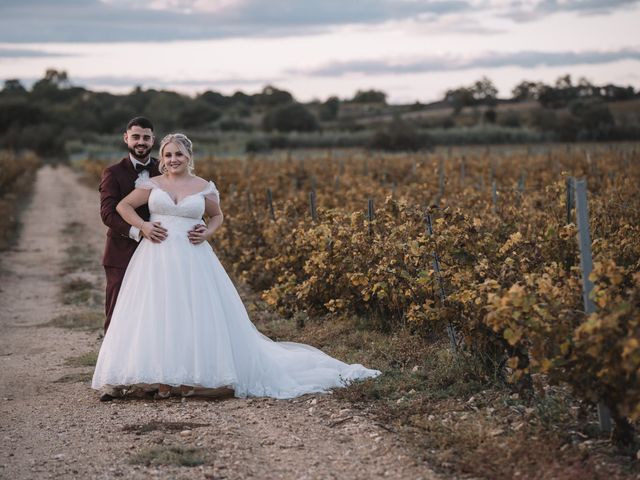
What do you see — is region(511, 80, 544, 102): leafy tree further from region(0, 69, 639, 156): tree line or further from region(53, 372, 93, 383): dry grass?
region(53, 372, 93, 383): dry grass

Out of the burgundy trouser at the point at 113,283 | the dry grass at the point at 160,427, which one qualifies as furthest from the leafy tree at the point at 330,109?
the dry grass at the point at 160,427

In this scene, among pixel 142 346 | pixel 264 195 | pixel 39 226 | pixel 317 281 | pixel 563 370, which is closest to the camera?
pixel 563 370

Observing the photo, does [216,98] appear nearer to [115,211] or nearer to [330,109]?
[330,109]

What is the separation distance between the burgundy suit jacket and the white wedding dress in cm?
22

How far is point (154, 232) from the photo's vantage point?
6195 millimetres

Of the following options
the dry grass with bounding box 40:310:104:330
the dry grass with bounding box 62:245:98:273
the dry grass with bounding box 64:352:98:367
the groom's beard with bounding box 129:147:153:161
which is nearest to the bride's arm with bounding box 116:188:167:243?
the groom's beard with bounding box 129:147:153:161

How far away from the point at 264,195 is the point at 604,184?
6154 millimetres

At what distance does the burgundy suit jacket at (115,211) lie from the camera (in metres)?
6.52

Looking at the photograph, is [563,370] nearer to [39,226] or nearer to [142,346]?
[142,346]

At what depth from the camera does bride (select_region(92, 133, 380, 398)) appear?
5957 mm

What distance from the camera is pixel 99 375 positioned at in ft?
19.8

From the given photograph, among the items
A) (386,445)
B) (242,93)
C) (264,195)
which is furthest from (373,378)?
(242,93)

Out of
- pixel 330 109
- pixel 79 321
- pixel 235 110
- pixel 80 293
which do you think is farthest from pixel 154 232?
pixel 235 110

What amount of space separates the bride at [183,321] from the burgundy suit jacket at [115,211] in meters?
0.16
